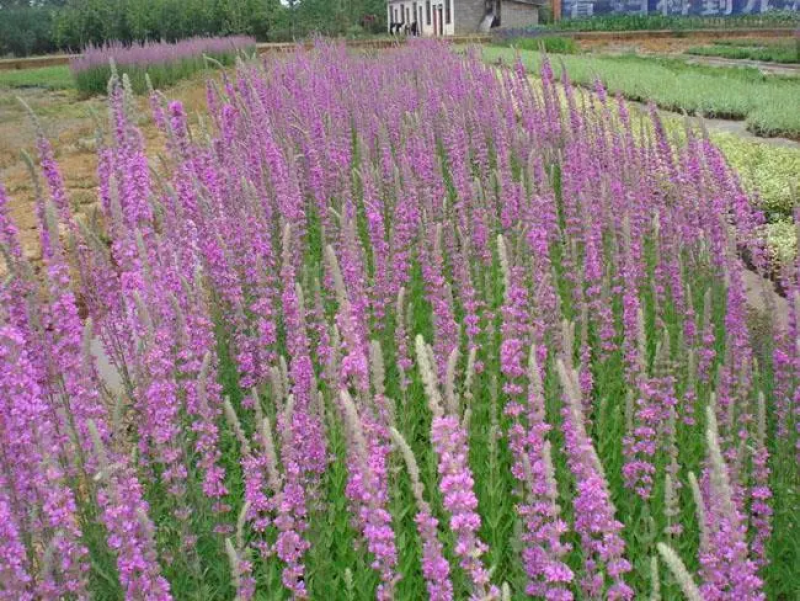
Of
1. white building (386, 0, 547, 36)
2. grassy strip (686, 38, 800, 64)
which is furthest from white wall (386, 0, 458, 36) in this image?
grassy strip (686, 38, 800, 64)

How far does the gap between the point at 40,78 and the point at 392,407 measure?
106ft

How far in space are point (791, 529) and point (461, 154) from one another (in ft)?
14.3

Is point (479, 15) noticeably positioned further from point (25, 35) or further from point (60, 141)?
point (60, 141)

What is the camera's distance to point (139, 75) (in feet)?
→ 71.0

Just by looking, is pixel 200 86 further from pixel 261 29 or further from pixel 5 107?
pixel 261 29

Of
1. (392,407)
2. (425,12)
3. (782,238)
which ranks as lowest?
(782,238)

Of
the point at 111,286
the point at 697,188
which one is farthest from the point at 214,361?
the point at 697,188

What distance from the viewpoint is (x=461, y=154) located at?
23.4ft

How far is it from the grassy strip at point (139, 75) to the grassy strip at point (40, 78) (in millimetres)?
3944

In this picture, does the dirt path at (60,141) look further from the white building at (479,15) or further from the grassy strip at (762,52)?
the white building at (479,15)

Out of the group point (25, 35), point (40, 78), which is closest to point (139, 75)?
point (40, 78)

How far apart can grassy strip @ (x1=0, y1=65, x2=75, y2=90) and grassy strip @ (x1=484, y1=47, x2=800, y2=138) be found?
17.6 meters

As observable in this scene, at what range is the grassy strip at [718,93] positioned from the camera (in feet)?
37.0

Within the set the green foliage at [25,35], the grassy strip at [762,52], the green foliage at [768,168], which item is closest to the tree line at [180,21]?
the green foliage at [25,35]
